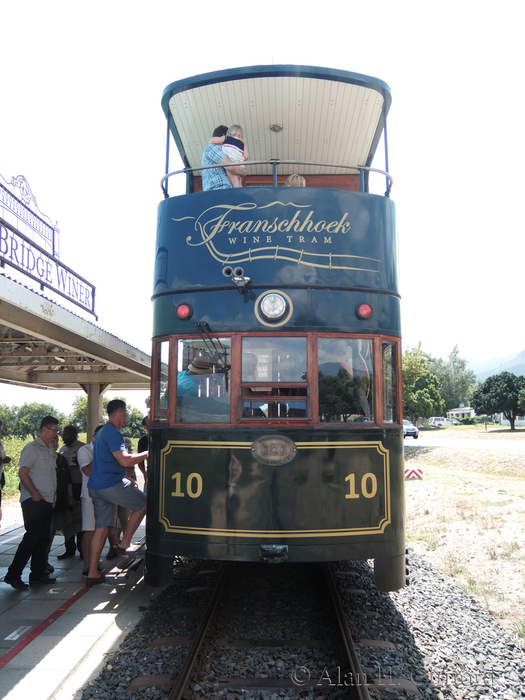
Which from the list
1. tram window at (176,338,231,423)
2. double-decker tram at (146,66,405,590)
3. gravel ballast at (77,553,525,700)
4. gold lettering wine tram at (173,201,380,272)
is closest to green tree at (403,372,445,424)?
gravel ballast at (77,553,525,700)

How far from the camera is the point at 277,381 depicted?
477cm

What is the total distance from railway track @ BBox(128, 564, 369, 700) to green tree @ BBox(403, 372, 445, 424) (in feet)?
156

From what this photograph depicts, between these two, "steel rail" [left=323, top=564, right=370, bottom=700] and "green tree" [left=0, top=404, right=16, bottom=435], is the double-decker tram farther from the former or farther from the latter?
"green tree" [left=0, top=404, right=16, bottom=435]

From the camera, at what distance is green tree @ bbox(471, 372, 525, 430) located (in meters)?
41.4

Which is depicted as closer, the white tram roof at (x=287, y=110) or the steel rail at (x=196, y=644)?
the steel rail at (x=196, y=644)

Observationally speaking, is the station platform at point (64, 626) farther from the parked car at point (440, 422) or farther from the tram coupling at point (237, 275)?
the parked car at point (440, 422)

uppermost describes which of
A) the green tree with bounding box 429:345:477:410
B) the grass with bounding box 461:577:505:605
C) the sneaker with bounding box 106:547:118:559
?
the green tree with bounding box 429:345:477:410

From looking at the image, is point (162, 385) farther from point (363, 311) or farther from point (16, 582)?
point (16, 582)

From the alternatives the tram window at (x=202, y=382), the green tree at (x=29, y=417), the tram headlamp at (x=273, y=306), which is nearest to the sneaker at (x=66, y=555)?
the tram window at (x=202, y=382)

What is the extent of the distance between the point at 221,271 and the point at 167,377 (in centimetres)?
109

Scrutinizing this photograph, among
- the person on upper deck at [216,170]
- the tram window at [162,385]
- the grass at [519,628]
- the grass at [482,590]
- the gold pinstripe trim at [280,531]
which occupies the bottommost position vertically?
the grass at [482,590]

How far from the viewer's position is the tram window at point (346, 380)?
187 inches

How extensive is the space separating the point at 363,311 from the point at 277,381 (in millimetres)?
1002

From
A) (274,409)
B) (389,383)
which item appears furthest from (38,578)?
(389,383)
